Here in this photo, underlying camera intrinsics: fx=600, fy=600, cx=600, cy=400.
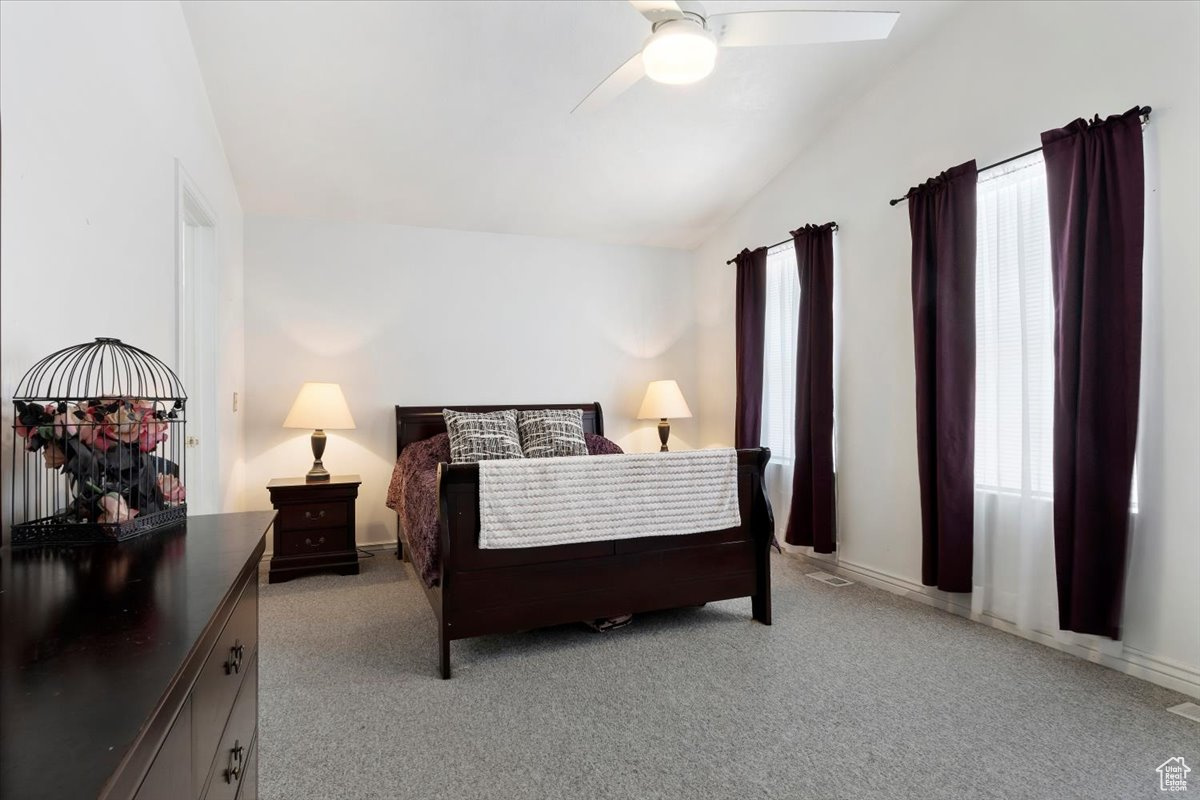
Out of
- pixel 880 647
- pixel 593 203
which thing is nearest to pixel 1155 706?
pixel 880 647

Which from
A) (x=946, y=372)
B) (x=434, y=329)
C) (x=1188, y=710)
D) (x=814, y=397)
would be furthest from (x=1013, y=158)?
(x=434, y=329)

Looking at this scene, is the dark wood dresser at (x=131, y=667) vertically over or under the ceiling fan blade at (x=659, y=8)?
under

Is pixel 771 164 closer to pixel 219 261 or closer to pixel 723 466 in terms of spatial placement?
pixel 723 466

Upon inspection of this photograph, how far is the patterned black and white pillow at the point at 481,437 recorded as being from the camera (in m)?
3.78

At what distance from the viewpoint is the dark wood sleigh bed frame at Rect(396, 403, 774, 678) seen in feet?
7.76

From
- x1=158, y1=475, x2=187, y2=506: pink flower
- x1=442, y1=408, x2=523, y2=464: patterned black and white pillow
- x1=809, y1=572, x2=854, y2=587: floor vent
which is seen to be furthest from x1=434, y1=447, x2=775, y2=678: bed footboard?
x1=442, y1=408, x2=523, y2=464: patterned black and white pillow

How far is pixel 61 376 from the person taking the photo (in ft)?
4.62

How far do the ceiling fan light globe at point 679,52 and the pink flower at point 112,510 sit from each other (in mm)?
1929

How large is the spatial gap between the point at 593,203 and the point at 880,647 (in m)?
3.34

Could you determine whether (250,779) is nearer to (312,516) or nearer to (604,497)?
(604,497)

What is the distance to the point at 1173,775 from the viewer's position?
170 cm

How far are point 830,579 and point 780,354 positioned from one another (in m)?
1.55

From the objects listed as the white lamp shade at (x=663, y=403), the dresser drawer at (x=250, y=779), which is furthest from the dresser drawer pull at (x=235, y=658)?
the white lamp shade at (x=663, y=403)

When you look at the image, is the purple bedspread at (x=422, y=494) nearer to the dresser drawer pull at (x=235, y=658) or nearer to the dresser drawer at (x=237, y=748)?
the dresser drawer at (x=237, y=748)
